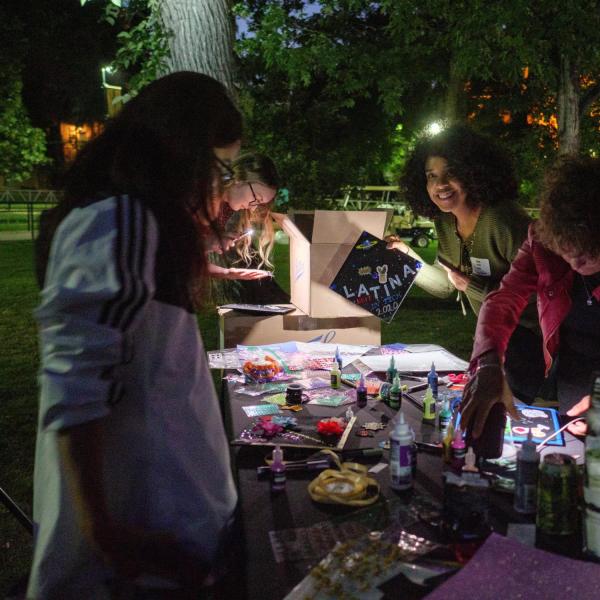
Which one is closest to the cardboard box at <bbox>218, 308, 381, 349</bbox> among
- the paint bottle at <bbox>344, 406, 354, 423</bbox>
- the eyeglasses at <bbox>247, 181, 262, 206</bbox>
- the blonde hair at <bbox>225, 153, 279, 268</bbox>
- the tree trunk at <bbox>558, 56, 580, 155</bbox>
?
the blonde hair at <bbox>225, 153, 279, 268</bbox>

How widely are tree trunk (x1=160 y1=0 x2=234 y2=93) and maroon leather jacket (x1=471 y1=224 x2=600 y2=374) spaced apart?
11.1 ft

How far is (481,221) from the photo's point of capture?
9.55 feet

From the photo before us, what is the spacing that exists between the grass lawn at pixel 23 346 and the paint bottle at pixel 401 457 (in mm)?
642

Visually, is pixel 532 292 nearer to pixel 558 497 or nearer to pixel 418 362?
pixel 418 362

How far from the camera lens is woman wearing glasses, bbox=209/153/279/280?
3564 mm

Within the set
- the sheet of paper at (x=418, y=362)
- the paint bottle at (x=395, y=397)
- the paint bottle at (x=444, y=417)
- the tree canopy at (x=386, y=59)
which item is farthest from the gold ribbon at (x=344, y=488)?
the tree canopy at (x=386, y=59)

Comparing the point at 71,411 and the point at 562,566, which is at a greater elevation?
the point at 71,411

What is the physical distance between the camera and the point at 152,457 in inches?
44.4

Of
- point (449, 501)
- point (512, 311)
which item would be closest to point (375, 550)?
point (449, 501)

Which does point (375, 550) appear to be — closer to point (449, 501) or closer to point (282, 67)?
point (449, 501)

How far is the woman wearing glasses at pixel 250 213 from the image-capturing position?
3564 mm

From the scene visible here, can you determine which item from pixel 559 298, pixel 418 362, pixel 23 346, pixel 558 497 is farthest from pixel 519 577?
pixel 23 346

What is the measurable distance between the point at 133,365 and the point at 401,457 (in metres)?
0.87

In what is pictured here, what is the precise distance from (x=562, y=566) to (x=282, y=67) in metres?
7.43
